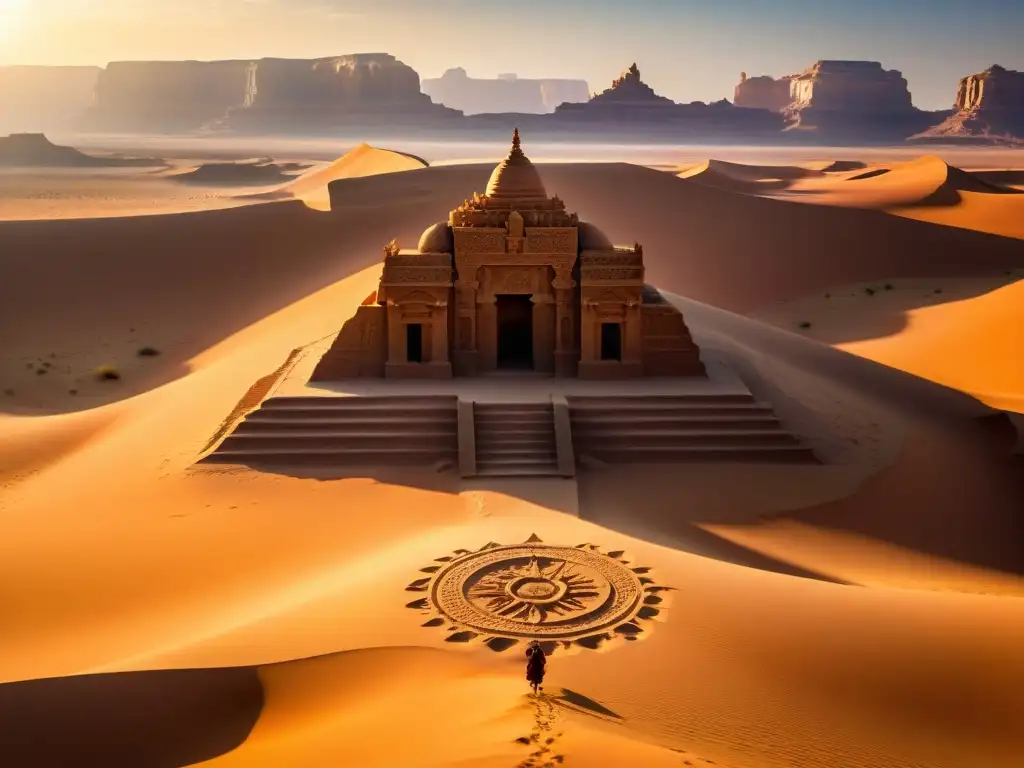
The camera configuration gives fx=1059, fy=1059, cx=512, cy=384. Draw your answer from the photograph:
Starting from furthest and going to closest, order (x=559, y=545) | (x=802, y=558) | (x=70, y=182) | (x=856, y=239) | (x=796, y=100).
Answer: (x=796, y=100) → (x=70, y=182) → (x=856, y=239) → (x=802, y=558) → (x=559, y=545)

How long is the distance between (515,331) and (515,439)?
445 centimetres

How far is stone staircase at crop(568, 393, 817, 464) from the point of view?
17859mm

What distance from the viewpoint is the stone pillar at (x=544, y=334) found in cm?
2053

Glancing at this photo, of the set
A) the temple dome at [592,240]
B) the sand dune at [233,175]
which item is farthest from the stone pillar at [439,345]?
the sand dune at [233,175]

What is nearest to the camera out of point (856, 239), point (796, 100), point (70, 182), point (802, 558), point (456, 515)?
point (802, 558)

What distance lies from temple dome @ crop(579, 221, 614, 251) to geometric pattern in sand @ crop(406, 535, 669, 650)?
888cm

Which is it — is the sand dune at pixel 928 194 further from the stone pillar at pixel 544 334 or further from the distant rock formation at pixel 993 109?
the distant rock formation at pixel 993 109

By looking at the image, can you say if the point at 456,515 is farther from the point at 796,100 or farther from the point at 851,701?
the point at 796,100

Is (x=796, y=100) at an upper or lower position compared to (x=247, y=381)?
upper

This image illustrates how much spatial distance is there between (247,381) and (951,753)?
676 inches

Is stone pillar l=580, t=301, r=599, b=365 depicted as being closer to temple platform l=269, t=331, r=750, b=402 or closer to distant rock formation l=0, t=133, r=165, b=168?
temple platform l=269, t=331, r=750, b=402

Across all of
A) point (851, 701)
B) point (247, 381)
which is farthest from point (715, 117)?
point (851, 701)

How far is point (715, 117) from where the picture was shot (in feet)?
516

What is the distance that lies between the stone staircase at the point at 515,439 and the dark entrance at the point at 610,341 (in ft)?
8.25
